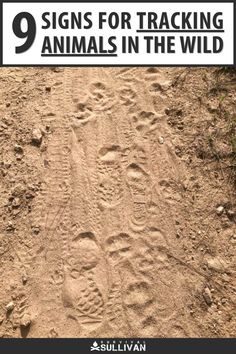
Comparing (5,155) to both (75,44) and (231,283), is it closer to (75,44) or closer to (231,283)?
(75,44)

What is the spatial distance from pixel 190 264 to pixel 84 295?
0.77 m

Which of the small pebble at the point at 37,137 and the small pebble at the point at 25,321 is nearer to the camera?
the small pebble at the point at 25,321

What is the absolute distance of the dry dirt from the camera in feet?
9.43

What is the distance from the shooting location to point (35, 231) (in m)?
3.15

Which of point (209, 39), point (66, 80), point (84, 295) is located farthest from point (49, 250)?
point (209, 39)

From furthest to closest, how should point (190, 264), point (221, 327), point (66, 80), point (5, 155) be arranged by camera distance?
point (66, 80)
point (5, 155)
point (190, 264)
point (221, 327)
